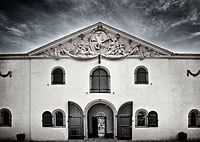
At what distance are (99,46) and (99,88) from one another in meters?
4.01

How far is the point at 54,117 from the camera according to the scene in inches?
708

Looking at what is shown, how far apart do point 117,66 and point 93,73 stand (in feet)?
A: 7.89

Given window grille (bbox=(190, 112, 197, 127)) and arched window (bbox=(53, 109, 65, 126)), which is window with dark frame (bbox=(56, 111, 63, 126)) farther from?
window grille (bbox=(190, 112, 197, 127))

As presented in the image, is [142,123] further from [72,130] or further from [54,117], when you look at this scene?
[54,117]

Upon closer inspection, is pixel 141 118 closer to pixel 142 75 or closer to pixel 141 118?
pixel 141 118

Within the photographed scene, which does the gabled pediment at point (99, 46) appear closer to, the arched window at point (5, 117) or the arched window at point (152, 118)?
the arched window at point (152, 118)

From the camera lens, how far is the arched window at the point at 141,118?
1798cm

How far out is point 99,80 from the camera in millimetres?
18344

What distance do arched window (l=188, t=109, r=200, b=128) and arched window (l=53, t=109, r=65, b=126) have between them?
475 inches

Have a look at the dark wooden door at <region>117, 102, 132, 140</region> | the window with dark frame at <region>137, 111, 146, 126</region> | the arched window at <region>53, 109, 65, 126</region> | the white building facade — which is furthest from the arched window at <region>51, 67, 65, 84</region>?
the window with dark frame at <region>137, 111, 146, 126</region>

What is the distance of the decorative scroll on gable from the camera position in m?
18.1

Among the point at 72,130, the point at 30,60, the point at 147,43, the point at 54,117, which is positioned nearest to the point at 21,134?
the point at 54,117

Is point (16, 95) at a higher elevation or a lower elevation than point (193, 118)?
higher

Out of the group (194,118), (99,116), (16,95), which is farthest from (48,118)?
(194,118)
